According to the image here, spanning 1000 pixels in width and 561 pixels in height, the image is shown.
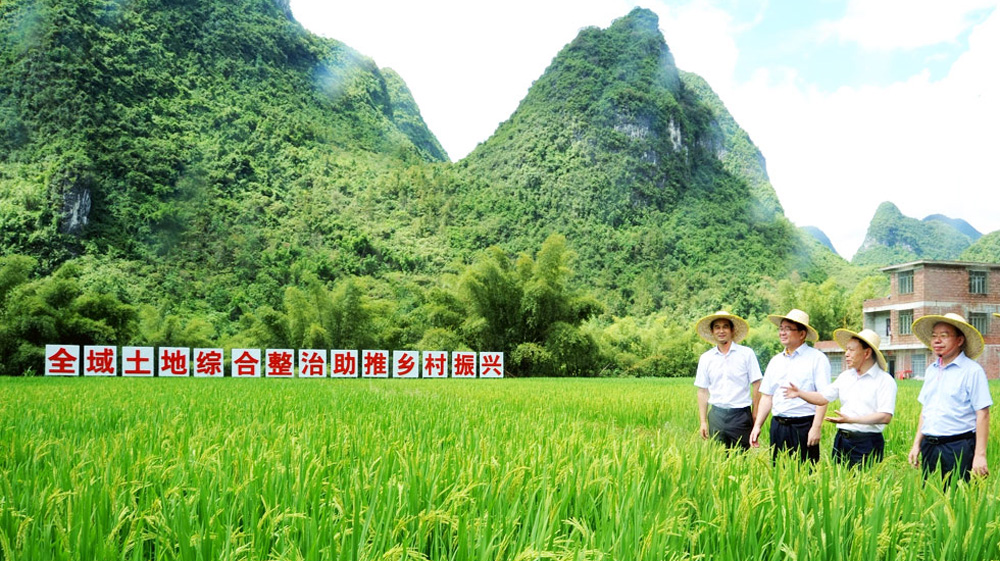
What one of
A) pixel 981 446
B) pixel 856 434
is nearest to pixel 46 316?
pixel 856 434

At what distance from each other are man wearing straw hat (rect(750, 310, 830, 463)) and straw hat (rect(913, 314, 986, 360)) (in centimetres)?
56

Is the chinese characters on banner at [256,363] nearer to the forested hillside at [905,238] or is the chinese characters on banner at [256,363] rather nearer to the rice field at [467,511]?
the rice field at [467,511]

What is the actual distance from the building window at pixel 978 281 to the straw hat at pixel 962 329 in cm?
2946

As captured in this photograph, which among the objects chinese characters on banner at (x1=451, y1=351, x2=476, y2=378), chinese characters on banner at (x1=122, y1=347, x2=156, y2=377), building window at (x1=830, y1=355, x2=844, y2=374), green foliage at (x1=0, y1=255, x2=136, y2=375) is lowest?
building window at (x1=830, y1=355, x2=844, y2=374)

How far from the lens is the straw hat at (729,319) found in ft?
15.3

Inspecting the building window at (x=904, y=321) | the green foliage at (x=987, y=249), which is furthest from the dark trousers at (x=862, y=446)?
the green foliage at (x=987, y=249)

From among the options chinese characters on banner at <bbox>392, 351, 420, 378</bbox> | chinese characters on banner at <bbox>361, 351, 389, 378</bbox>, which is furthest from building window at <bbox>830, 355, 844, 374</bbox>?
chinese characters on banner at <bbox>361, 351, 389, 378</bbox>

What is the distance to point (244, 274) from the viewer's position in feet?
152

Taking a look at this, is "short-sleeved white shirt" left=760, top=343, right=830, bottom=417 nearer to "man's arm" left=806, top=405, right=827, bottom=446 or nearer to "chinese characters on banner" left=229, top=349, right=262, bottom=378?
"man's arm" left=806, top=405, right=827, bottom=446

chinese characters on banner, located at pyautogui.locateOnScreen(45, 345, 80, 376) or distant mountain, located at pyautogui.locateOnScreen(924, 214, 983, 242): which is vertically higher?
distant mountain, located at pyautogui.locateOnScreen(924, 214, 983, 242)

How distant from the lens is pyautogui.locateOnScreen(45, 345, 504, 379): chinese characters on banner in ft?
59.2

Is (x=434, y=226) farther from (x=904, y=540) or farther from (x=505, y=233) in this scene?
(x=904, y=540)

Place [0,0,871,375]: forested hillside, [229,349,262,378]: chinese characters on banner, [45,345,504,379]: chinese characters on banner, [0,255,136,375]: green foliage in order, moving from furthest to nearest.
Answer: [0,0,871,375]: forested hillside < [229,349,262,378]: chinese characters on banner < [0,255,136,375]: green foliage < [45,345,504,379]: chinese characters on banner

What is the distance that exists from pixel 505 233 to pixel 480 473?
65892 millimetres
